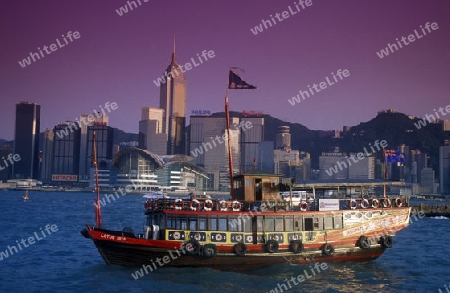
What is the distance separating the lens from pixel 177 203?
25.4 m

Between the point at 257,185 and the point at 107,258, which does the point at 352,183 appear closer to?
the point at 257,185

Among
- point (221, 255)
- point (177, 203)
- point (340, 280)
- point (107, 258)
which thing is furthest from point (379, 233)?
point (107, 258)

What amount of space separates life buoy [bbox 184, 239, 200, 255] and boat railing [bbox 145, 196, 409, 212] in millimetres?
1569

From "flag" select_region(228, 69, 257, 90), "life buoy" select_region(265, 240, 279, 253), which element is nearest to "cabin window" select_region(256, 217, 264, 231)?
"life buoy" select_region(265, 240, 279, 253)

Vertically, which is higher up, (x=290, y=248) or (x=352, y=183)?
(x=352, y=183)

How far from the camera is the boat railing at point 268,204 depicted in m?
25.3

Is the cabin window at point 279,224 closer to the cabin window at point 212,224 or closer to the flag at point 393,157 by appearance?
the cabin window at point 212,224

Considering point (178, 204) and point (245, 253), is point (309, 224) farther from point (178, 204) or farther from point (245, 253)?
point (178, 204)

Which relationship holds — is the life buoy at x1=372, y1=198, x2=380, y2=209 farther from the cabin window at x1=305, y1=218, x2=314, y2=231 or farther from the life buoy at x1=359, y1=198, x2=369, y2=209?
the cabin window at x1=305, y1=218, x2=314, y2=231

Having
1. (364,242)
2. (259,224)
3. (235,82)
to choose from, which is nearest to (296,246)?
(259,224)

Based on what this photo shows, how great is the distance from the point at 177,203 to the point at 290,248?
19.5 ft

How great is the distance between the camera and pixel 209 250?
80.7ft

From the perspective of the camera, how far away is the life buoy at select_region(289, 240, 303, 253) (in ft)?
84.5

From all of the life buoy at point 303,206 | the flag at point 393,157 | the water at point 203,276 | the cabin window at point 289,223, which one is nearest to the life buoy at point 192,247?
the water at point 203,276
